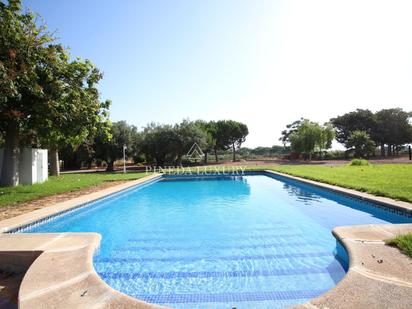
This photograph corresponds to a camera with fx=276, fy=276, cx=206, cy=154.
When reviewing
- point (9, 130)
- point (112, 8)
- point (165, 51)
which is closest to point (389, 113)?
point (165, 51)

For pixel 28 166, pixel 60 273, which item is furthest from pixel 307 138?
pixel 60 273

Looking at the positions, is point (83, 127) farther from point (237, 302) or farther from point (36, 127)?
point (237, 302)

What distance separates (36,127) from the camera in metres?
10.5

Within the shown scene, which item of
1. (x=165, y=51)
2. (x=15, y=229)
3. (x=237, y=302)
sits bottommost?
(x=237, y=302)

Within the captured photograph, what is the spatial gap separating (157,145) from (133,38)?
14262 mm

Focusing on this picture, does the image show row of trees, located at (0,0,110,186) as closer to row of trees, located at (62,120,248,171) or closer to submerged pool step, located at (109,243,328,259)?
submerged pool step, located at (109,243,328,259)

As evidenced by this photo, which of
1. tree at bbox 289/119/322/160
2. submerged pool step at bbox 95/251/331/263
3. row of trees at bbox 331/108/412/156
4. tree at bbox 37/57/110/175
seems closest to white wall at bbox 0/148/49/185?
tree at bbox 37/57/110/175

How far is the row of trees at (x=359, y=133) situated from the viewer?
34.4 m

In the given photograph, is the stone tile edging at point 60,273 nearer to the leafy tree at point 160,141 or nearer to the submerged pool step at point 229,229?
the submerged pool step at point 229,229

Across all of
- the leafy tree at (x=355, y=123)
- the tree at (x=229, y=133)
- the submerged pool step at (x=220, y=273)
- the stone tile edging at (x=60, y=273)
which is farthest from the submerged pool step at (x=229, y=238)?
the leafy tree at (x=355, y=123)

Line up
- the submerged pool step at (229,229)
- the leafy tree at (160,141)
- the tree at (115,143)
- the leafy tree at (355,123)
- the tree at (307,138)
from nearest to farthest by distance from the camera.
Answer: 1. the submerged pool step at (229,229)
2. the tree at (115,143)
3. the leafy tree at (160,141)
4. the tree at (307,138)
5. the leafy tree at (355,123)

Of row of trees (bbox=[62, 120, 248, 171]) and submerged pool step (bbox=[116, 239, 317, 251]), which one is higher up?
row of trees (bbox=[62, 120, 248, 171])

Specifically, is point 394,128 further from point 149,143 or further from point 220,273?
point 220,273

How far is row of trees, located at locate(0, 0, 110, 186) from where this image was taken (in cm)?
883
